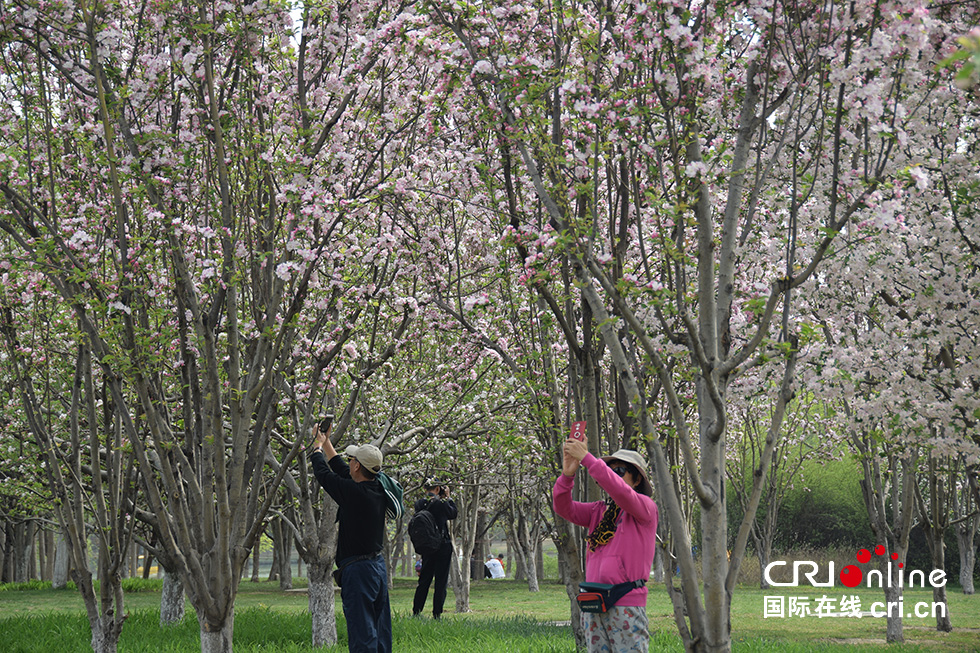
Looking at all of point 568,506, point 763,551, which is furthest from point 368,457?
point 763,551

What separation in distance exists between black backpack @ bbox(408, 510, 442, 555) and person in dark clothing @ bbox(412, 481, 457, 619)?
15 cm

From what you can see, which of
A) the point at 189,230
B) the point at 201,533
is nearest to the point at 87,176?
the point at 189,230

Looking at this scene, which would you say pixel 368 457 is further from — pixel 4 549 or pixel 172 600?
pixel 4 549

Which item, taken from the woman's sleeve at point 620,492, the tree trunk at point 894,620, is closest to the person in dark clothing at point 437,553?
the tree trunk at point 894,620

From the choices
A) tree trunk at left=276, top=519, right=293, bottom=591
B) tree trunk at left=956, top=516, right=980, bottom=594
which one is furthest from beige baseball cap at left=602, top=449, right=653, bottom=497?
tree trunk at left=276, top=519, right=293, bottom=591

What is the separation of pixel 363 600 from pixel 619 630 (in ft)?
6.13

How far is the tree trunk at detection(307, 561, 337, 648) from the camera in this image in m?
10.3

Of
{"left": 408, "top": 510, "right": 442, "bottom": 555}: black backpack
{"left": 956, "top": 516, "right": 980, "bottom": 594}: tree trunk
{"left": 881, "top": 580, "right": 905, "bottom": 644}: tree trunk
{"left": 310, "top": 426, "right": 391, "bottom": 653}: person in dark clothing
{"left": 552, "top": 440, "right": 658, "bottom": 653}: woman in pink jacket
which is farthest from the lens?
{"left": 956, "top": 516, "right": 980, "bottom": 594}: tree trunk

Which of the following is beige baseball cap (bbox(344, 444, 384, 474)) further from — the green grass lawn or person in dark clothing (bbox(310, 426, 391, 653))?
the green grass lawn

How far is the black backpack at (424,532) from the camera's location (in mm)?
12500

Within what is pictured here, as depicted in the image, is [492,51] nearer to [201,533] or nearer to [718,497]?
[718,497]

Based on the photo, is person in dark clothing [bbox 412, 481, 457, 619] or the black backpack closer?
the black backpack

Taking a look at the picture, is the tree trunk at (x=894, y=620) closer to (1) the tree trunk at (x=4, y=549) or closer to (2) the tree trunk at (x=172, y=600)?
(2) the tree trunk at (x=172, y=600)

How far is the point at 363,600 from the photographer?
5.50 m
